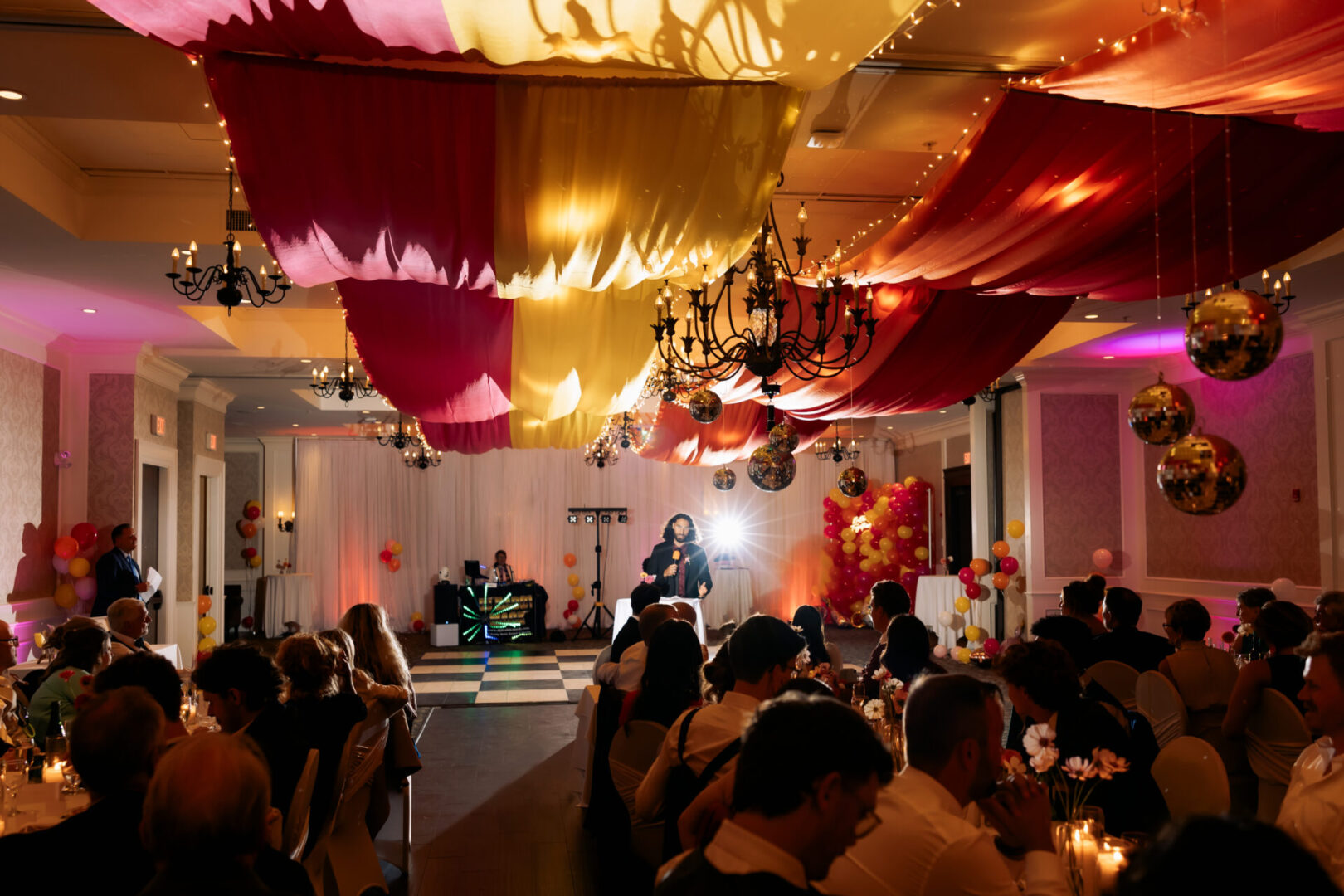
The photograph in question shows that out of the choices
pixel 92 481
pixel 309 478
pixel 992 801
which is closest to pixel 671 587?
pixel 309 478

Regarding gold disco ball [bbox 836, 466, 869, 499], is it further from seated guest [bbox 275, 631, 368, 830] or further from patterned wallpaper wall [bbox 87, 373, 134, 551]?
patterned wallpaper wall [bbox 87, 373, 134, 551]

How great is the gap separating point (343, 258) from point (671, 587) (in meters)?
12.2

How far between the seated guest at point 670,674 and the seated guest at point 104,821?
5.96 feet

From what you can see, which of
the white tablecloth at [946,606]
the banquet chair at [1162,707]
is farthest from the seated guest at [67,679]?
the white tablecloth at [946,606]

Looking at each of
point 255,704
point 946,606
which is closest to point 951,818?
point 255,704

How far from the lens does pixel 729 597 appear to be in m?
16.4

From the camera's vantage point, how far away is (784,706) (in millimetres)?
1690

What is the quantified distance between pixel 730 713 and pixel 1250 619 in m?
4.01

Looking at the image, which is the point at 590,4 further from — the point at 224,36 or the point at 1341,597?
the point at 1341,597

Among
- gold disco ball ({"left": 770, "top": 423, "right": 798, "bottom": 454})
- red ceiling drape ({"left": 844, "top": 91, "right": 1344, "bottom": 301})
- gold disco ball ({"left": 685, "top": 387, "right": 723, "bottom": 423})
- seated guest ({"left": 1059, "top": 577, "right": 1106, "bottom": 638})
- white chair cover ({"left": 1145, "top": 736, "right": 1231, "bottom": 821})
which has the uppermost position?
red ceiling drape ({"left": 844, "top": 91, "right": 1344, "bottom": 301})

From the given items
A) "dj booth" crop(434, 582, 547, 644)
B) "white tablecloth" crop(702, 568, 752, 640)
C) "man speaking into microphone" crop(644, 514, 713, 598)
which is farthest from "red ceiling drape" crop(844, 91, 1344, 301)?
"white tablecloth" crop(702, 568, 752, 640)

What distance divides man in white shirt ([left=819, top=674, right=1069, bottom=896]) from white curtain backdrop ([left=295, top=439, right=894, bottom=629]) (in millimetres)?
14231

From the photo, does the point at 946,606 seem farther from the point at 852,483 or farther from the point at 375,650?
the point at 375,650

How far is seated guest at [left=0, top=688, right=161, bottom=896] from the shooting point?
2.08 m
